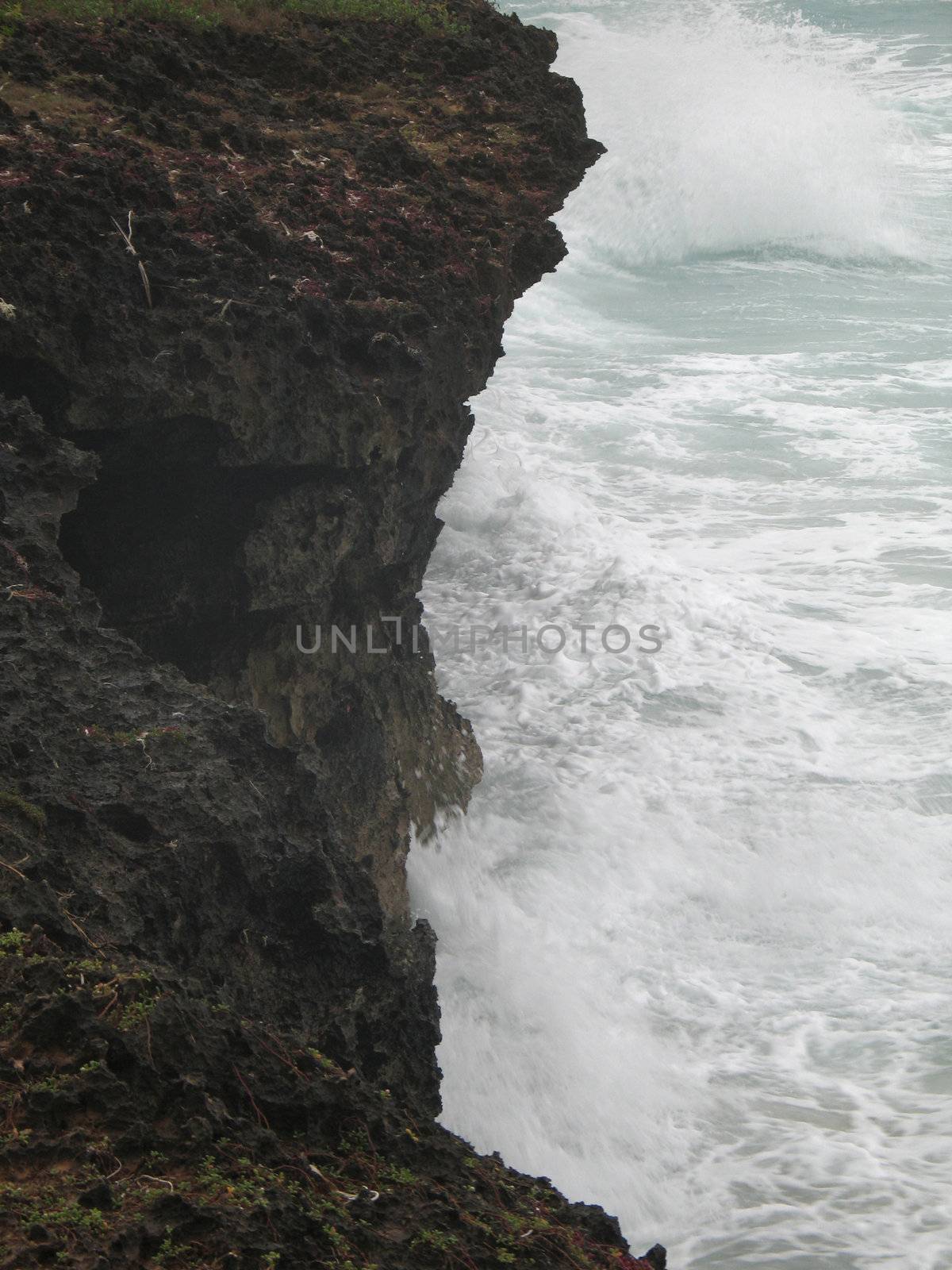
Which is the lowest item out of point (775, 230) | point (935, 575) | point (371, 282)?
point (935, 575)

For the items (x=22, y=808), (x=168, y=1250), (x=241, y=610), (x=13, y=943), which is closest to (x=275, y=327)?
(x=241, y=610)

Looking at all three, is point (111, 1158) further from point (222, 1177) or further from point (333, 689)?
point (333, 689)

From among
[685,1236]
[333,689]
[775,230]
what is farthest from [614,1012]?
[775,230]

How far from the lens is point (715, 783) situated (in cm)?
823

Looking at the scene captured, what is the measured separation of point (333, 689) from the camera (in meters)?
6.47

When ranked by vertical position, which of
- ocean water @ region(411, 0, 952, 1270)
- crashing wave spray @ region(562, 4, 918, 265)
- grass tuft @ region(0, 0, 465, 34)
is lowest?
ocean water @ region(411, 0, 952, 1270)

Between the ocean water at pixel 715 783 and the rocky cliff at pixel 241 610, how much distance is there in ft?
2.91

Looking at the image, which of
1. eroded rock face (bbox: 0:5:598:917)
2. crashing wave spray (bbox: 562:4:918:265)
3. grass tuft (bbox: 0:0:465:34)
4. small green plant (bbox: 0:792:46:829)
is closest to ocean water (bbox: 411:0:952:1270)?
eroded rock face (bbox: 0:5:598:917)

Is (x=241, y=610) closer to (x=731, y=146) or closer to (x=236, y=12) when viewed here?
(x=236, y=12)

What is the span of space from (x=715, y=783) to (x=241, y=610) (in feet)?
12.1

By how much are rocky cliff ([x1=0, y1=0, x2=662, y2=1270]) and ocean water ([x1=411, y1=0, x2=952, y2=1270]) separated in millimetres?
886

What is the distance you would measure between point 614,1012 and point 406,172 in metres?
4.45

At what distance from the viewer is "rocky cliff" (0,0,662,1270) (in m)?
2.64

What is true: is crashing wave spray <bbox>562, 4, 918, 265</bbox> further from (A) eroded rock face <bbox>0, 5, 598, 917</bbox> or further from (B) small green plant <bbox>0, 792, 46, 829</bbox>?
(B) small green plant <bbox>0, 792, 46, 829</bbox>
